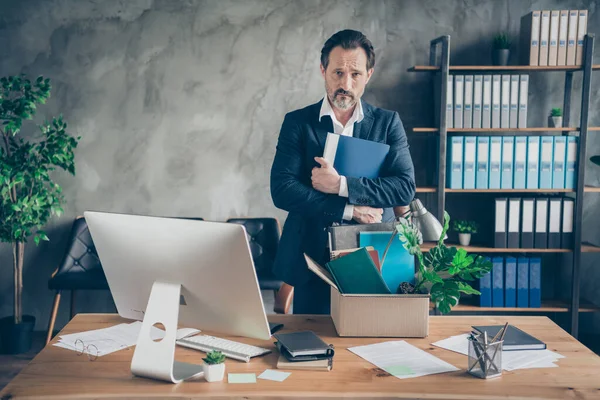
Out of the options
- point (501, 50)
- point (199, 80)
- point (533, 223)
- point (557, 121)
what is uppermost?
point (501, 50)

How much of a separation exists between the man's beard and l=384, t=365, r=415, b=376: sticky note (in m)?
1.10

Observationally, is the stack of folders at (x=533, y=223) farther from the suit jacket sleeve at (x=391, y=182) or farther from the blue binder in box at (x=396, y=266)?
the blue binder in box at (x=396, y=266)

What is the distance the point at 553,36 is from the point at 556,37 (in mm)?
20

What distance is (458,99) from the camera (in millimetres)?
3896

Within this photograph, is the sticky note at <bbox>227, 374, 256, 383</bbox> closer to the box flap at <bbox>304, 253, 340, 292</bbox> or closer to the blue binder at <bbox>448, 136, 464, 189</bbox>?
the box flap at <bbox>304, 253, 340, 292</bbox>

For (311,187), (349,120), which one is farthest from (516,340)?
(349,120)

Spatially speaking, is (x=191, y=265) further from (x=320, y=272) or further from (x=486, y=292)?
(x=486, y=292)

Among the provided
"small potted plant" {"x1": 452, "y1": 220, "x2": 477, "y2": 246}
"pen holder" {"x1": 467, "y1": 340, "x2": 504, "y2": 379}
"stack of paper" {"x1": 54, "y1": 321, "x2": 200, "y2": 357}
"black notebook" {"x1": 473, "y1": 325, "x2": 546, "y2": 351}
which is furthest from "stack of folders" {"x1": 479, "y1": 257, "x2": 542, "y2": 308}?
"stack of paper" {"x1": 54, "y1": 321, "x2": 200, "y2": 357}

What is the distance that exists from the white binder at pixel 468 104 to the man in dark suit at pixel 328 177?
1663mm

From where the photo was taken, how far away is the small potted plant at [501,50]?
3.95 m

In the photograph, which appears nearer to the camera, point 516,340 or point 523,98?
point 516,340

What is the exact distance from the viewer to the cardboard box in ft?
5.90

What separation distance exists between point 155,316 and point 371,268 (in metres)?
0.65

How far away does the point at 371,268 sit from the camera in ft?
5.94
